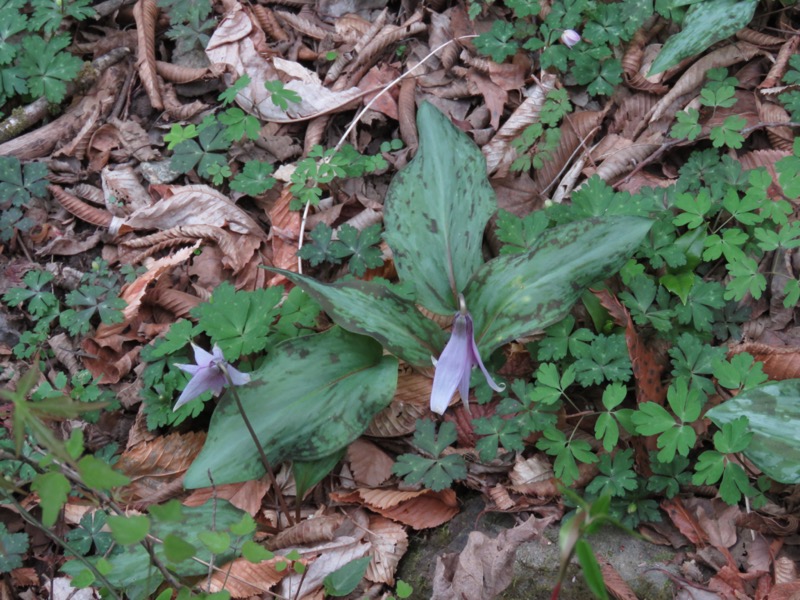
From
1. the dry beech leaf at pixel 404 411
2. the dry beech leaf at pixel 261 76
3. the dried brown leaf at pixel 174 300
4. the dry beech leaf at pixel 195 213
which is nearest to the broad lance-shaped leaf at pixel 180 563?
the dry beech leaf at pixel 404 411

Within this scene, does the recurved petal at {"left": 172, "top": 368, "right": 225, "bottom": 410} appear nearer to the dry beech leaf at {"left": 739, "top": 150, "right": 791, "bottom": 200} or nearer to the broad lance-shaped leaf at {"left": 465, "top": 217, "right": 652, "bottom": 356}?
the broad lance-shaped leaf at {"left": 465, "top": 217, "right": 652, "bottom": 356}

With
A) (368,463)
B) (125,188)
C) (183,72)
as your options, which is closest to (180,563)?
(368,463)

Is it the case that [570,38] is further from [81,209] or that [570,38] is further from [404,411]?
[81,209]

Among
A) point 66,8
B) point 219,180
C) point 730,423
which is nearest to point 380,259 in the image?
point 219,180

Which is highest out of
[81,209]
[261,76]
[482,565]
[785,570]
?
[261,76]

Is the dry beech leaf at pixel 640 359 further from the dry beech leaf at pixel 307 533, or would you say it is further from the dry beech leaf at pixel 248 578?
the dry beech leaf at pixel 248 578
